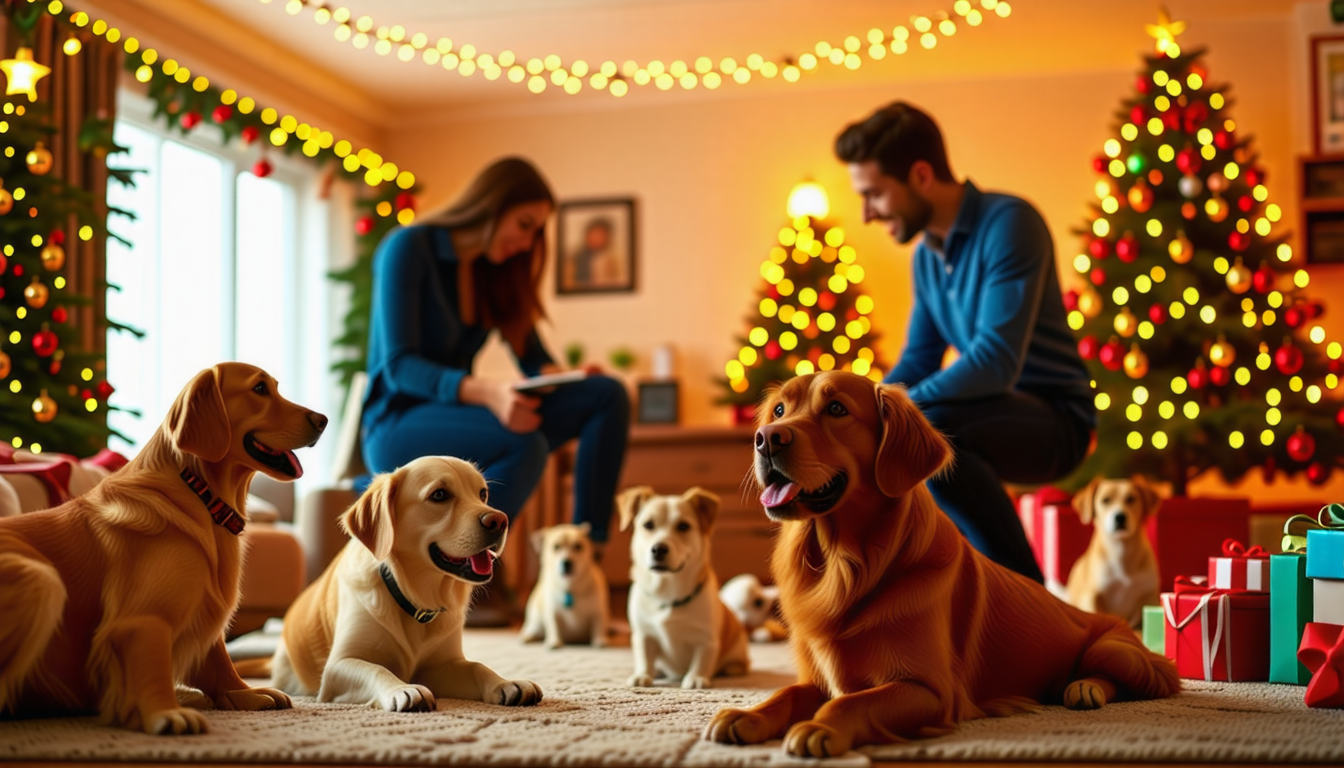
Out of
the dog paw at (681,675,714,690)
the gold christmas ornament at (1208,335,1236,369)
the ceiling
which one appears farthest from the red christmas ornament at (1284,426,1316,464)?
the dog paw at (681,675,714,690)

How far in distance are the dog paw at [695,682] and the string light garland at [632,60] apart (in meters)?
3.94

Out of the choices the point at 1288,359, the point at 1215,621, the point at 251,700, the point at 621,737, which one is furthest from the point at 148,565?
the point at 1288,359

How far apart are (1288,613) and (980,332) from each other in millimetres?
827

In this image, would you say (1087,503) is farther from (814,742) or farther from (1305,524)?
(814,742)

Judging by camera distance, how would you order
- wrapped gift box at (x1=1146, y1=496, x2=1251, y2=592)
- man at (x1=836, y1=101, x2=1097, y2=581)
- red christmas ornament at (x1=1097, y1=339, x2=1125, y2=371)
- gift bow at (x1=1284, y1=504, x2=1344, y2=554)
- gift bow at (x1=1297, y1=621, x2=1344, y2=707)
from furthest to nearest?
1. red christmas ornament at (x1=1097, y1=339, x2=1125, y2=371)
2. wrapped gift box at (x1=1146, y1=496, x2=1251, y2=592)
3. man at (x1=836, y1=101, x2=1097, y2=581)
4. gift bow at (x1=1284, y1=504, x2=1344, y2=554)
5. gift bow at (x1=1297, y1=621, x2=1344, y2=707)

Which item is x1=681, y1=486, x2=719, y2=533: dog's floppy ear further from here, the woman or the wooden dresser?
the wooden dresser

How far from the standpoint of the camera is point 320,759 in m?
1.53

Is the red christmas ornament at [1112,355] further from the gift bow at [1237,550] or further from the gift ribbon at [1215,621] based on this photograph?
the gift ribbon at [1215,621]

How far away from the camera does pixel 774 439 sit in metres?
1.70

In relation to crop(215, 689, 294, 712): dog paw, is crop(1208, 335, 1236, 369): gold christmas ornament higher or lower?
higher

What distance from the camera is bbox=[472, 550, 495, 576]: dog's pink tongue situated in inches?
79.5

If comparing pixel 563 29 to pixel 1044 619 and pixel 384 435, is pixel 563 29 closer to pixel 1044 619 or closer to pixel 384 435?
pixel 384 435

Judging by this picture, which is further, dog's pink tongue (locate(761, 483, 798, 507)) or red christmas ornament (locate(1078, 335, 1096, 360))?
red christmas ornament (locate(1078, 335, 1096, 360))

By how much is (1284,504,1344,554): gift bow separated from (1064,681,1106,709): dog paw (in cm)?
66
